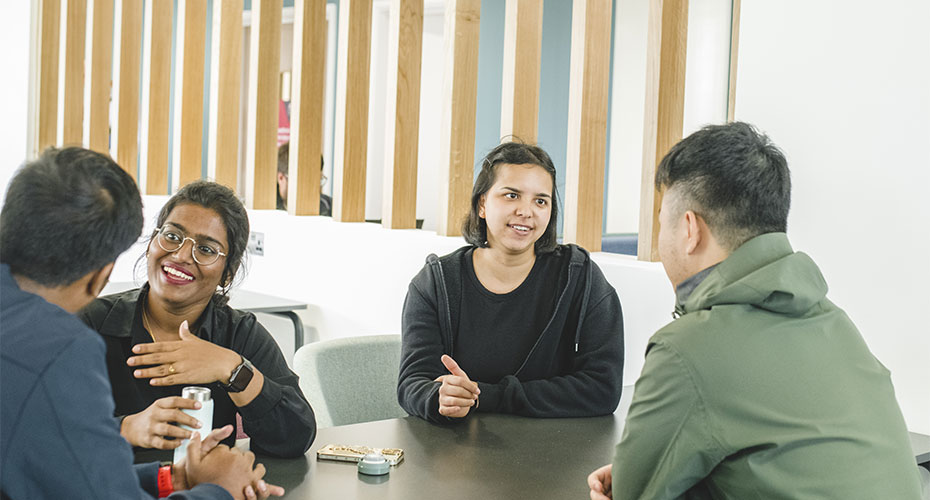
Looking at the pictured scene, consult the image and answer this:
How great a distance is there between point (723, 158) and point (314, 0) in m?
3.00

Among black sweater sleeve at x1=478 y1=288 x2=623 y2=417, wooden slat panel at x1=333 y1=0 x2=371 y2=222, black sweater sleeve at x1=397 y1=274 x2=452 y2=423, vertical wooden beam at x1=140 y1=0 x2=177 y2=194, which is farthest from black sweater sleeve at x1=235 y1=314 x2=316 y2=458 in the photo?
vertical wooden beam at x1=140 y1=0 x2=177 y2=194

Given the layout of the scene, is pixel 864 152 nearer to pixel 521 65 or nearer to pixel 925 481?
pixel 925 481

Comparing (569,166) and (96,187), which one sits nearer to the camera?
(96,187)

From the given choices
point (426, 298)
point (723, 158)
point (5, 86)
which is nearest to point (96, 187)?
point (723, 158)

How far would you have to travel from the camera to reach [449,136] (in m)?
3.30

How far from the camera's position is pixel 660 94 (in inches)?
109

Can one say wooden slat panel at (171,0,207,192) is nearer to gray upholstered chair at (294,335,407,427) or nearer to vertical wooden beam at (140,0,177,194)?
vertical wooden beam at (140,0,177,194)

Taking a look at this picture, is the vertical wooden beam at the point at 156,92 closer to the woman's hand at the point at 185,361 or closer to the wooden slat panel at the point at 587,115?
the wooden slat panel at the point at 587,115

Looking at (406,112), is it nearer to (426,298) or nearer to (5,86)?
(426,298)

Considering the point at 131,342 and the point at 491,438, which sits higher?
the point at 131,342

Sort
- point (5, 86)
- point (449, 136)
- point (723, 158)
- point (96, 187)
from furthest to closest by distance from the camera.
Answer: point (5, 86)
point (449, 136)
point (723, 158)
point (96, 187)

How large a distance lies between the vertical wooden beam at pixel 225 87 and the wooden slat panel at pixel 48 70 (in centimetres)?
191

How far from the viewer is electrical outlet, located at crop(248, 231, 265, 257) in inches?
168

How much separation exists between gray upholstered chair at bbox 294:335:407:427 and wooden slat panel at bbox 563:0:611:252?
758 mm
